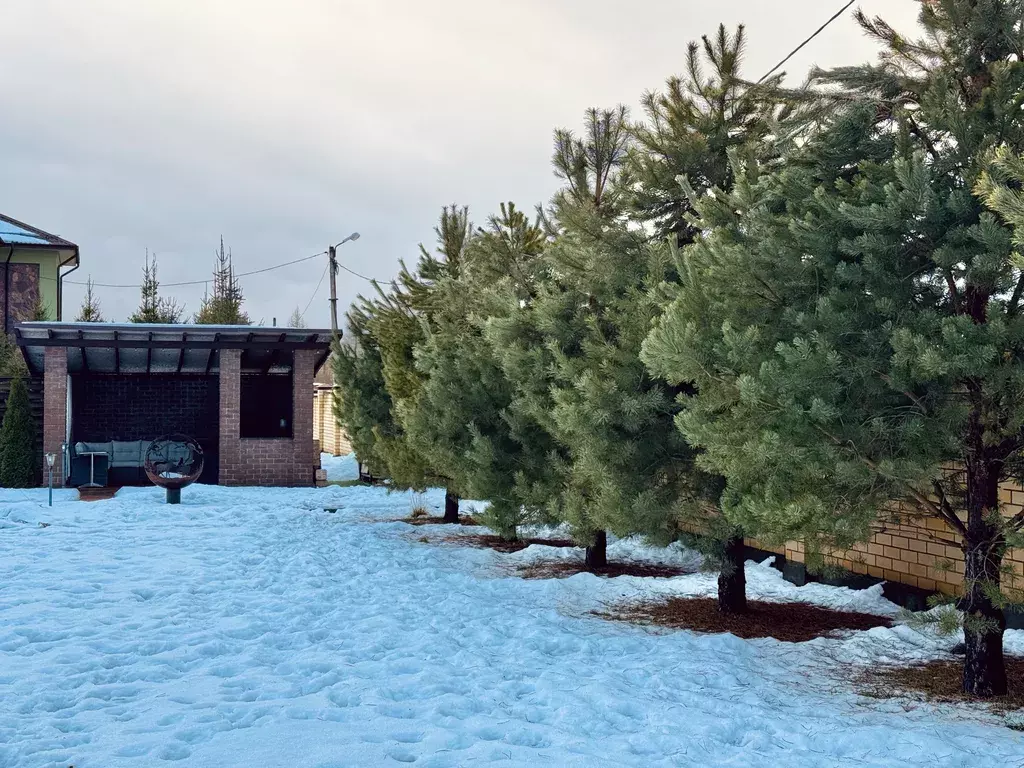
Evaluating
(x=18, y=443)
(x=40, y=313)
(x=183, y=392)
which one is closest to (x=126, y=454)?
(x=183, y=392)

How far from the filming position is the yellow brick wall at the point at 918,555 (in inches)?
249

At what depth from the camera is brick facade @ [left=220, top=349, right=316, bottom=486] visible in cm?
1923

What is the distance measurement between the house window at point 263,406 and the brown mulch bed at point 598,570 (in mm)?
14101

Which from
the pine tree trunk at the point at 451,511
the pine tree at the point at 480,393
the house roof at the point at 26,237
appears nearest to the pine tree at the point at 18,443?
the pine tree trunk at the point at 451,511

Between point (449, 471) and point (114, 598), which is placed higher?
point (449, 471)

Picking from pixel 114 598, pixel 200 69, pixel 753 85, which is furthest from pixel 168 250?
pixel 753 85

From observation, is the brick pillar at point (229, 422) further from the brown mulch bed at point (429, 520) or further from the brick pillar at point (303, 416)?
the brown mulch bed at point (429, 520)

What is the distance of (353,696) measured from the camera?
4801mm

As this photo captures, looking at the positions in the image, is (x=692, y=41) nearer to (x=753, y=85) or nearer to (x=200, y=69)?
(x=753, y=85)

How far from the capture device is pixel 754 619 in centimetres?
717

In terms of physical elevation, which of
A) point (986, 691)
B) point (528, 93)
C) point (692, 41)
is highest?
point (528, 93)

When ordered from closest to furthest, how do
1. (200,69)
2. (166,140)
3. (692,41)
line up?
(692,41), (200,69), (166,140)

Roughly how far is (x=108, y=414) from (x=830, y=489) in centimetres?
2071

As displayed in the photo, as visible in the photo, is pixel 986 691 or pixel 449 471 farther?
A: pixel 449 471
